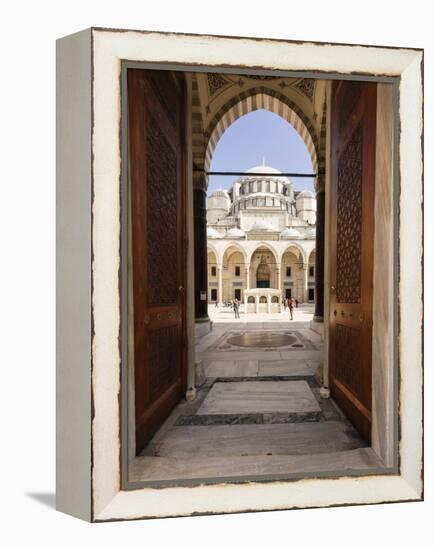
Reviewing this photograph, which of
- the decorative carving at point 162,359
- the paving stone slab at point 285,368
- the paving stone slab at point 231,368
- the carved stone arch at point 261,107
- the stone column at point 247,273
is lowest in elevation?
the paving stone slab at point 231,368

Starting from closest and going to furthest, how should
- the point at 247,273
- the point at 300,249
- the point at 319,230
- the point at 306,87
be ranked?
1. the point at 306,87
2. the point at 319,230
3. the point at 247,273
4. the point at 300,249

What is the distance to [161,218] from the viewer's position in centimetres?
218

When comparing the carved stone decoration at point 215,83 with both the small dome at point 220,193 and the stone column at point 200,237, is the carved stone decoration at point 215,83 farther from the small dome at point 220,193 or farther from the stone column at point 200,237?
the small dome at point 220,193

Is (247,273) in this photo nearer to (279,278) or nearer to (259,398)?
(279,278)

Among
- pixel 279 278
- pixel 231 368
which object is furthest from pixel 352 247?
pixel 279 278

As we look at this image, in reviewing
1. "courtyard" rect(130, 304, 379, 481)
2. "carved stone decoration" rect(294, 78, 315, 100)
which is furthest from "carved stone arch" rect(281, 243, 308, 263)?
"courtyard" rect(130, 304, 379, 481)

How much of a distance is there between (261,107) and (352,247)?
6188 mm

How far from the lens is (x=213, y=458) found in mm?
1709

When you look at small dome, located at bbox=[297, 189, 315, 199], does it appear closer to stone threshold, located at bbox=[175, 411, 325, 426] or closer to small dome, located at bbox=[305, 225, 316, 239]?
small dome, located at bbox=[305, 225, 316, 239]

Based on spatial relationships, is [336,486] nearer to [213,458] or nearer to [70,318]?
[213,458]

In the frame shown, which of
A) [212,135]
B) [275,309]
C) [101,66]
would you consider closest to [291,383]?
[101,66]

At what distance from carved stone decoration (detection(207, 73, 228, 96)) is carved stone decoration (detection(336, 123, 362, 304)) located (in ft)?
14.8

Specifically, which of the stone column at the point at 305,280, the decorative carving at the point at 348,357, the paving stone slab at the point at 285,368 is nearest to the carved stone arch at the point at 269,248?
the stone column at the point at 305,280

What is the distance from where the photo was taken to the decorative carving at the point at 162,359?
2.00 meters
